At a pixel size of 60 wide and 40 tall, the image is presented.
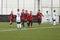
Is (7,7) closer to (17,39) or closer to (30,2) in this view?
(30,2)

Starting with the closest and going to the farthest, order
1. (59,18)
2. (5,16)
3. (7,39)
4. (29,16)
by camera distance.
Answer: (7,39) → (29,16) → (59,18) → (5,16)

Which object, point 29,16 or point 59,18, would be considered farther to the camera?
point 59,18

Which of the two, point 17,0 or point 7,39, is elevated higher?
point 17,0

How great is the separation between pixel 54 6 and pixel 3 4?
30.3 feet

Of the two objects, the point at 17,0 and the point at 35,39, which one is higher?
the point at 17,0

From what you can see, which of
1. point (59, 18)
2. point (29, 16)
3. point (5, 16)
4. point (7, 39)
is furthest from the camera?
point (5, 16)

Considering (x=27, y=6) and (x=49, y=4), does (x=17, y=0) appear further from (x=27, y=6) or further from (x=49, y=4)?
(x=49, y=4)

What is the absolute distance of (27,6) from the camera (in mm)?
49969

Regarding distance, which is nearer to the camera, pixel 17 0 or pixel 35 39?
pixel 35 39

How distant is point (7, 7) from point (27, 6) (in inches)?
142

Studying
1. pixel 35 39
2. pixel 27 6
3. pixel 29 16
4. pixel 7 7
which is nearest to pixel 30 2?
pixel 27 6

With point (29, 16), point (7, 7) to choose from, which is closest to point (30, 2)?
point (7, 7)

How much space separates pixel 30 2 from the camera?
50094mm

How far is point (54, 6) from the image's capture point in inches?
1885
